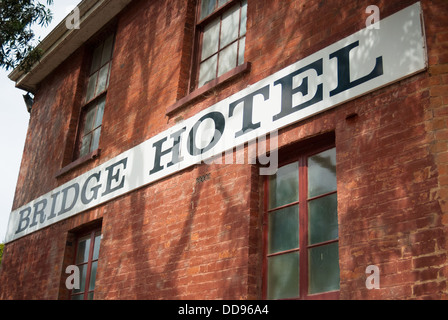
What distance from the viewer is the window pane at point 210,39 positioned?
7.95 m

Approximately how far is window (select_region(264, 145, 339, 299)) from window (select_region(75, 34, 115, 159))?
4.67 m

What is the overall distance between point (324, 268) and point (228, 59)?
132 inches

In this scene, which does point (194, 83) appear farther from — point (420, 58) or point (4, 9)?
point (420, 58)

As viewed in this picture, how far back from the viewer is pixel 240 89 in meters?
6.78

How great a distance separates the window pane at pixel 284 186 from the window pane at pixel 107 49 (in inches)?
211

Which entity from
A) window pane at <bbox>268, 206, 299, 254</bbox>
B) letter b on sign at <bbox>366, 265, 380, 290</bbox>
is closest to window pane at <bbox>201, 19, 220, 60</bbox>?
window pane at <bbox>268, 206, 299, 254</bbox>

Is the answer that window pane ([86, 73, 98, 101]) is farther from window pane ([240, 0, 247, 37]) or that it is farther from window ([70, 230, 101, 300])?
window pane ([240, 0, 247, 37])

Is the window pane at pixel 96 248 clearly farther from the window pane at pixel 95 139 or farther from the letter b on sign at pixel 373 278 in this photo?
the letter b on sign at pixel 373 278

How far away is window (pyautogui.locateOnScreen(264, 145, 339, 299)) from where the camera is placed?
17.5ft

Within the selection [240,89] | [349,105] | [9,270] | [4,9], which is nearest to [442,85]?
[349,105]

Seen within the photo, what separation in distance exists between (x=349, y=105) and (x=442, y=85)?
928 mm

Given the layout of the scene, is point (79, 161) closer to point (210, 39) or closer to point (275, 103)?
point (210, 39)

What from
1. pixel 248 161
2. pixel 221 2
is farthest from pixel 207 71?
pixel 248 161

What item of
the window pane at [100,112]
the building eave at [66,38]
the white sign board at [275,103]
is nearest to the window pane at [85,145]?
the window pane at [100,112]
